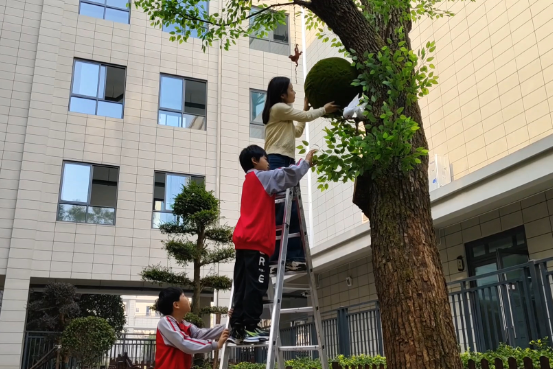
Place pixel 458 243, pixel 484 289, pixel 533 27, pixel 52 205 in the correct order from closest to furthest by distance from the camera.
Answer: pixel 484 289
pixel 533 27
pixel 458 243
pixel 52 205

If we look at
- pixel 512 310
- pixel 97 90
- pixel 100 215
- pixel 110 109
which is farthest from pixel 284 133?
pixel 97 90

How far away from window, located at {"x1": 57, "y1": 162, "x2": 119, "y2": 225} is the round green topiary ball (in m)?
12.0

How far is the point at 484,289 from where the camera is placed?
22.5ft

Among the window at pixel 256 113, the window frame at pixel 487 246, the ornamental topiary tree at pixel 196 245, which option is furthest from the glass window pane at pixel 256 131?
the window frame at pixel 487 246

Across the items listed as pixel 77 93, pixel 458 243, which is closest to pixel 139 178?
pixel 77 93

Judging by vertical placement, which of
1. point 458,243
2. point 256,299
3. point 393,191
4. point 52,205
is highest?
point 52,205

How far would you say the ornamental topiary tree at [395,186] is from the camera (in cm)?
357

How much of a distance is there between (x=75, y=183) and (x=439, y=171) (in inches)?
408

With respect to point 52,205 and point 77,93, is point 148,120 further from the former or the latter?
point 52,205

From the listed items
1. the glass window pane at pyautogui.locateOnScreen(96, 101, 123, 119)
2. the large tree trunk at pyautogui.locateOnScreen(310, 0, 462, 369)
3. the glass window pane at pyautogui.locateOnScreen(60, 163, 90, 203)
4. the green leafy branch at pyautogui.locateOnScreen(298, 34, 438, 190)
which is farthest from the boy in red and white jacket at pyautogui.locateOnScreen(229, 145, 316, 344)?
the glass window pane at pyautogui.locateOnScreen(96, 101, 123, 119)

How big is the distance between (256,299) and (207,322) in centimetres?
1351

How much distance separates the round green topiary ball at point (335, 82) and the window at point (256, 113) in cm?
1330

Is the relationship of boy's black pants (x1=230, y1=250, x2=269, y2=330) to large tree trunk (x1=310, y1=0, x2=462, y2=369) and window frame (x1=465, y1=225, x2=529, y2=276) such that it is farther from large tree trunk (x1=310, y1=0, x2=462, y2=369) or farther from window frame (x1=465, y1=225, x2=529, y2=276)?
window frame (x1=465, y1=225, x2=529, y2=276)

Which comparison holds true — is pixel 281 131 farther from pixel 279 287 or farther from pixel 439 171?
pixel 439 171
